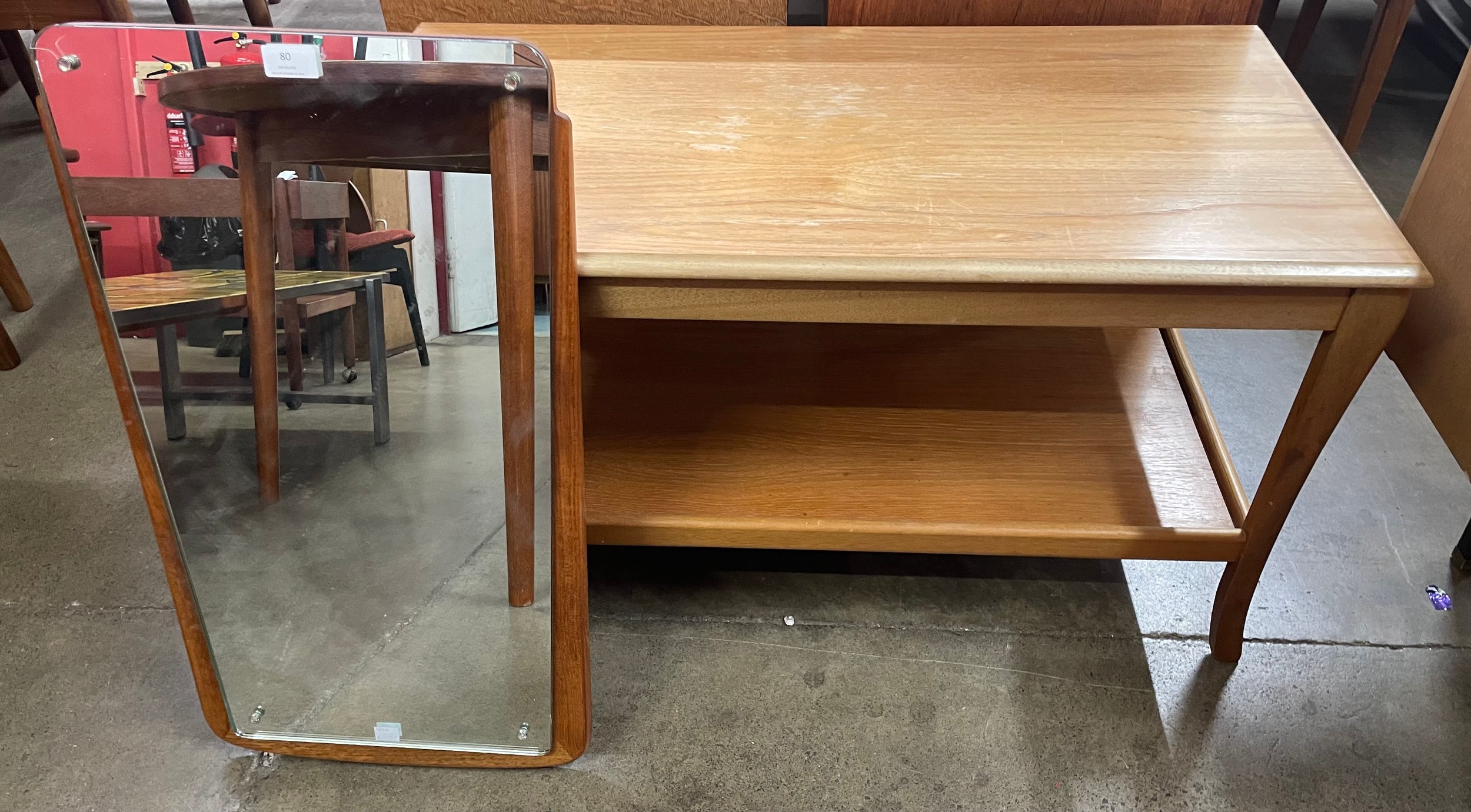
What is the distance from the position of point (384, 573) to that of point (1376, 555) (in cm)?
127

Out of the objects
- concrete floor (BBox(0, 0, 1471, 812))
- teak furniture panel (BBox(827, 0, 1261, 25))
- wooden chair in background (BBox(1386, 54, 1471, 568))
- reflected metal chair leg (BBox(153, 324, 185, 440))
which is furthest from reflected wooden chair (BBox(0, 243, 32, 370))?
wooden chair in background (BBox(1386, 54, 1471, 568))

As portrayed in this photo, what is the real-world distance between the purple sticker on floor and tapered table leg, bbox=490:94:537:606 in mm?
1146

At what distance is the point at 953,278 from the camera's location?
892 millimetres

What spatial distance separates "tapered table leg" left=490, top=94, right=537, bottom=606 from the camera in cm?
82

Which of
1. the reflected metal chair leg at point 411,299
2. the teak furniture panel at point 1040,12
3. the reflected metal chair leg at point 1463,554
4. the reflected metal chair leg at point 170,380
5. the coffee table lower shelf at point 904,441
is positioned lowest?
the reflected metal chair leg at point 1463,554

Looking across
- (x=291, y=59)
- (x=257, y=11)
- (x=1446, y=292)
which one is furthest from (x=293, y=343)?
(x=257, y=11)

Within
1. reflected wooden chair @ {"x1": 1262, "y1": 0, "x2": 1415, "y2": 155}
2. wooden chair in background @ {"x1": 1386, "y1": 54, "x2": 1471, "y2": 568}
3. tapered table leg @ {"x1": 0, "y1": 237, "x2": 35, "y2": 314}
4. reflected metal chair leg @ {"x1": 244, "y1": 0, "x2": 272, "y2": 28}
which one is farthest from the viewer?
reflected metal chair leg @ {"x1": 244, "y1": 0, "x2": 272, "y2": 28}

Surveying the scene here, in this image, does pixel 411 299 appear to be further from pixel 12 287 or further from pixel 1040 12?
pixel 12 287

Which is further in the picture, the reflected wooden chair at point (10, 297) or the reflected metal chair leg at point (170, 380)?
the reflected wooden chair at point (10, 297)

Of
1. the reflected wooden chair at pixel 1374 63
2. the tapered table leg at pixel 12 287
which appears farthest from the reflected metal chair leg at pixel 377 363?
the reflected wooden chair at pixel 1374 63

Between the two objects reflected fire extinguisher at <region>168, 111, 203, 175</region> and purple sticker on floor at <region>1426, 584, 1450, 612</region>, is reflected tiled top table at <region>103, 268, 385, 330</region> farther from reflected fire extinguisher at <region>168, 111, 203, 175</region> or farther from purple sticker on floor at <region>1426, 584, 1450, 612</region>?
purple sticker on floor at <region>1426, 584, 1450, 612</region>

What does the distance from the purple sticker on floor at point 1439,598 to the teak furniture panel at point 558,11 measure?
1.24 meters

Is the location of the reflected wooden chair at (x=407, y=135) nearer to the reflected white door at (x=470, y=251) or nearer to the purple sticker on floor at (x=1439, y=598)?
the reflected white door at (x=470, y=251)

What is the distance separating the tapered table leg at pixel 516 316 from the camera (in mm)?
821
